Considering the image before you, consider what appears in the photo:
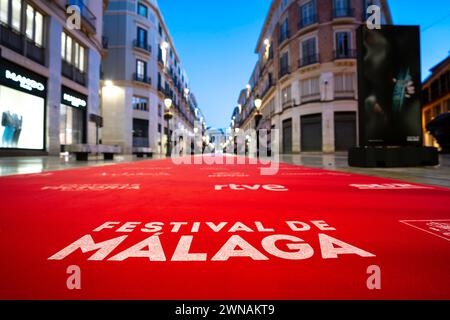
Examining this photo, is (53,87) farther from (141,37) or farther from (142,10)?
(142,10)

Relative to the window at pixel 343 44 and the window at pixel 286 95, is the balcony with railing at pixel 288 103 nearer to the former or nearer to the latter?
the window at pixel 286 95

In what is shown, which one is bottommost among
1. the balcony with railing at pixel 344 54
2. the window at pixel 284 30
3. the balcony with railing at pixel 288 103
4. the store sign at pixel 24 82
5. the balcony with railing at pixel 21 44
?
the store sign at pixel 24 82

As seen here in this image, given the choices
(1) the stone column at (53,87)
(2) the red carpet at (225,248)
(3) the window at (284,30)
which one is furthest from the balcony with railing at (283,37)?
(2) the red carpet at (225,248)

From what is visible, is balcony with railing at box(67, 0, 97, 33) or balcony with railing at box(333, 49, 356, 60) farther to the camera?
balcony with railing at box(333, 49, 356, 60)

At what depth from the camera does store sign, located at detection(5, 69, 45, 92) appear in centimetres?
1077

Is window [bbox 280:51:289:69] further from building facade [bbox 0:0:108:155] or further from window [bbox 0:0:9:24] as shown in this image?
window [bbox 0:0:9:24]

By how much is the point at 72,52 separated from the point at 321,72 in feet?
64.2

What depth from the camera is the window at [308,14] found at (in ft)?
76.3

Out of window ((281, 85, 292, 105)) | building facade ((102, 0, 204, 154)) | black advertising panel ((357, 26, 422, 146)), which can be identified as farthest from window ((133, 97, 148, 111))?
black advertising panel ((357, 26, 422, 146))

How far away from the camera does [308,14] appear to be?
78.3 ft

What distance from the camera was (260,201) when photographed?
2520 millimetres

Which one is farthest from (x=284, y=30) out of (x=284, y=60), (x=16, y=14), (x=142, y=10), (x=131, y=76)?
(x=16, y=14)

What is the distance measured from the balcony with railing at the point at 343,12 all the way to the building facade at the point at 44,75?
785 inches
